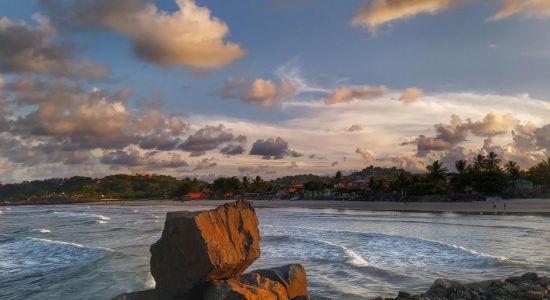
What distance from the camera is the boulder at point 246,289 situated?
8164 millimetres

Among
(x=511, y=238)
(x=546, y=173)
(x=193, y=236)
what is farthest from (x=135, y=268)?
(x=546, y=173)

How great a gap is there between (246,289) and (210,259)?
85 centimetres

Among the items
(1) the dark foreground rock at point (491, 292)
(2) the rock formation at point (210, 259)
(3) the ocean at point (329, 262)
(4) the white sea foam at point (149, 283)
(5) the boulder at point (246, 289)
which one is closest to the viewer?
(5) the boulder at point (246, 289)

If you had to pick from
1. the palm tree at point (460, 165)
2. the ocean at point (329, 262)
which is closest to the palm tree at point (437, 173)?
the palm tree at point (460, 165)

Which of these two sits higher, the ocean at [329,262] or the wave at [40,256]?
the ocean at [329,262]

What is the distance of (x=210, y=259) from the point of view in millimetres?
8367

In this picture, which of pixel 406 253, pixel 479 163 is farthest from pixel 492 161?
pixel 406 253

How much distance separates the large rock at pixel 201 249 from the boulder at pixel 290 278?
2.65 ft

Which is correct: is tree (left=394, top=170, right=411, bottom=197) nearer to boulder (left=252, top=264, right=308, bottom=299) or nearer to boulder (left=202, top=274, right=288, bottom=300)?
boulder (left=252, top=264, right=308, bottom=299)

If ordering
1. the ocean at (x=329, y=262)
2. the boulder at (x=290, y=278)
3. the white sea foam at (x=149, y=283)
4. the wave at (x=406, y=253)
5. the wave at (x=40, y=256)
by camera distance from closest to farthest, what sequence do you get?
1. the boulder at (x=290, y=278)
2. the white sea foam at (x=149, y=283)
3. the ocean at (x=329, y=262)
4. the wave at (x=406, y=253)
5. the wave at (x=40, y=256)

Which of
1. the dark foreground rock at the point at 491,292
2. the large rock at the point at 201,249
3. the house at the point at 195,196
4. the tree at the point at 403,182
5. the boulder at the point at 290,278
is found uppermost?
the tree at the point at 403,182

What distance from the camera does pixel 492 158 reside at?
102750 millimetres

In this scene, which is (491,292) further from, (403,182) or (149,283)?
(403,182)

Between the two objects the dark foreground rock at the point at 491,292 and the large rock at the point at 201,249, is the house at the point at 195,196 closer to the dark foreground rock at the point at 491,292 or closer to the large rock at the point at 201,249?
the dark foreground rock at the point at 491,292
